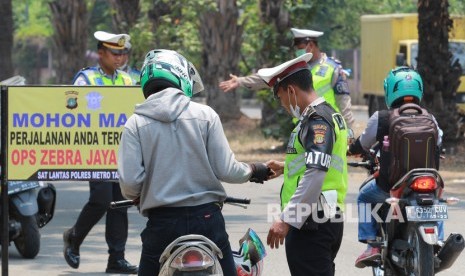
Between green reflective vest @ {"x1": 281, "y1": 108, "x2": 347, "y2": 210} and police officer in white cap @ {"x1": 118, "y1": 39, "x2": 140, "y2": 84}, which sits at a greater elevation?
green reflective vest @ {"x1": 281, "y1": 108, "x2": 347, "y2": 210}

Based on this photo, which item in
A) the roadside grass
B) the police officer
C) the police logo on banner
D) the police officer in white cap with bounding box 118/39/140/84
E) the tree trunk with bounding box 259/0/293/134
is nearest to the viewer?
the police logo on banner

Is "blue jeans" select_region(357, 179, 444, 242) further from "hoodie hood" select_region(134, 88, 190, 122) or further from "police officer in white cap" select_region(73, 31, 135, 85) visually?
"hoodie hood" select_region(134, 88, 190, 122)

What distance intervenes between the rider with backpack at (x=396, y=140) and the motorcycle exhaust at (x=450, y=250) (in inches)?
8.1

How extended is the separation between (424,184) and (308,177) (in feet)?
6.00

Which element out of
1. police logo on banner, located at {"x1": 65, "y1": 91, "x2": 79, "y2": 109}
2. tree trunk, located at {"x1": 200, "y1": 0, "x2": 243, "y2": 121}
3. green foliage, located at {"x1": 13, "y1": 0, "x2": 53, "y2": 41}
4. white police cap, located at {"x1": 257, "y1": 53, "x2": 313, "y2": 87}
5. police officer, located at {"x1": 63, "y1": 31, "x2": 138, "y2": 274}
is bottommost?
green foliage, located at {"x1": 13, "y1": 0, "x2": 53, "y2": 41}

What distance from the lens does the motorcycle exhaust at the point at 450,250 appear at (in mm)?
8578

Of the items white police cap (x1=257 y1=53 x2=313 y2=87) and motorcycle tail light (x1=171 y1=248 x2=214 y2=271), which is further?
white police cap (x1=257 y1=53 x2=313 y2=87)

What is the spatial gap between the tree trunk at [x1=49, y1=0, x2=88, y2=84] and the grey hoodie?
2380cm

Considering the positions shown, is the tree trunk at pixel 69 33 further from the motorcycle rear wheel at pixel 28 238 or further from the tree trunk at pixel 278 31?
the motorcycle rear wheel at pixel 28 238

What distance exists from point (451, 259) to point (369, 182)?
0.89 meters

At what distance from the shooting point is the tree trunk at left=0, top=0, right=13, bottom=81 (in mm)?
17047

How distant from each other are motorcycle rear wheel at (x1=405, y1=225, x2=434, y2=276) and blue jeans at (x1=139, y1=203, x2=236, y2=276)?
225 centimetres

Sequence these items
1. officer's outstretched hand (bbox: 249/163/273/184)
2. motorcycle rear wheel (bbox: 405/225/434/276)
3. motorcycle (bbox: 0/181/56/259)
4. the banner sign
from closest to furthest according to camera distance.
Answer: officer's outstretched hand (bbox: 249/163/273/184)
motorcycle rear wheel (bbox: 405/225/434/276)
the banner sign
motorcycle (bbox: 0/181/56/259)

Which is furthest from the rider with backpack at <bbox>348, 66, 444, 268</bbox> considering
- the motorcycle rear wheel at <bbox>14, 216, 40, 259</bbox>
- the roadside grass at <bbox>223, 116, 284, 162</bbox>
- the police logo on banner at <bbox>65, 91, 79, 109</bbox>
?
the roadside grass at <bbox>223, 116, 284, 162</bbox>
